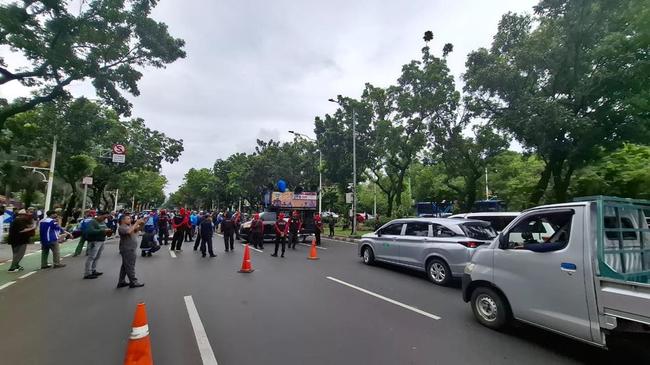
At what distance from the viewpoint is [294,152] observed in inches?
1660

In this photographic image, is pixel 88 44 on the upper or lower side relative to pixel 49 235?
upper

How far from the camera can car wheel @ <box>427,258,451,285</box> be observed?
8211 mm

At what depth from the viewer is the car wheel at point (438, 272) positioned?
26.9 ft

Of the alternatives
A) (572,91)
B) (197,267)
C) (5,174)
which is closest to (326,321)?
(197,267)

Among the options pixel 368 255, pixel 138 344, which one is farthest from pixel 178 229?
pixel 138 344

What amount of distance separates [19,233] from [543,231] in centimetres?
1241

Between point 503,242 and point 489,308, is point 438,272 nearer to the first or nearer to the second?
point 489,308

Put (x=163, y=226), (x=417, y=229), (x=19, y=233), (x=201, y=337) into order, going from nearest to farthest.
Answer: (x=201, y=337)
(x=19, y=233)
(x=417, y=229)
(x=163, y=226)

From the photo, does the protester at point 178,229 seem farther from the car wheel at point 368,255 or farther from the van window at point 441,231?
the van window at point 441,231

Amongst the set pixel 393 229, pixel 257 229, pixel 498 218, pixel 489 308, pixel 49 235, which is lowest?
pixel 489 308

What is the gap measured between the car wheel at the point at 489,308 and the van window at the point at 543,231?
31.9 inches

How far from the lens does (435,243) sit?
8.59 m

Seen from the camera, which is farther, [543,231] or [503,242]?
[543,231]

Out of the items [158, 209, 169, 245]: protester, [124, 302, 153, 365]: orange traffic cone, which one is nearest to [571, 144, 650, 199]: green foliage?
[124, 302, 153, 365]: orange traffic cone
